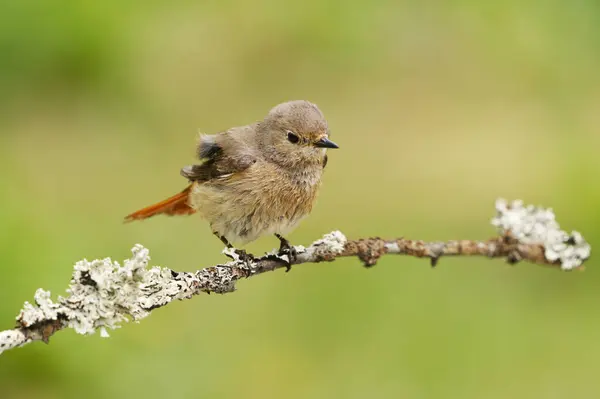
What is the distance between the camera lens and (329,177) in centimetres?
741

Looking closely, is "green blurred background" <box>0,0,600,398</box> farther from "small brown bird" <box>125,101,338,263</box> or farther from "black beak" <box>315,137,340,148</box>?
"black beak" <box>315,137,340,148</box>

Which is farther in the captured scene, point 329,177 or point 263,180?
point 329,177

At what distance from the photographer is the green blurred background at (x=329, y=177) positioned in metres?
5.36

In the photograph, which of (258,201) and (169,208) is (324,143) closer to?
(258,201)

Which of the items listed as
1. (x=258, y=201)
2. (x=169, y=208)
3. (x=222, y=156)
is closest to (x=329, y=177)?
(x=222, y=156)

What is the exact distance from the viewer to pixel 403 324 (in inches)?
225

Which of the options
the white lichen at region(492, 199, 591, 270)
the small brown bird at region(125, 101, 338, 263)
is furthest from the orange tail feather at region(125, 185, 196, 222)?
the white lichen at region(492, 199, 591, 270)

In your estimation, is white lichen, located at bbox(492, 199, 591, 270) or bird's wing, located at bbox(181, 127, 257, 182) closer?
white lichen, located at bbox(492, 199, 591, 270)

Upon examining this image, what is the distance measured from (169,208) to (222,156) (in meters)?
0.37

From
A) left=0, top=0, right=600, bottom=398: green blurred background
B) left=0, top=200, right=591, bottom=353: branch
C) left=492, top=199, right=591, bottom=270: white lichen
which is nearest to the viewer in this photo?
left=0, top=200, right=591, bottom=353: branch

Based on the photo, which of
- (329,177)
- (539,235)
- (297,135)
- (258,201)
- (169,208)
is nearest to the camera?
(539,235)

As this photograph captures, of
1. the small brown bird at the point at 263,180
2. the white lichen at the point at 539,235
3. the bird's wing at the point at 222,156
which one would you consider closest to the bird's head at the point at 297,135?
the small brown bird at the point at 263,180

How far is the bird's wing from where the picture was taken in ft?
13.8

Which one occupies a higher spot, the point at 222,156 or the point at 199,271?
the point at 222,156
